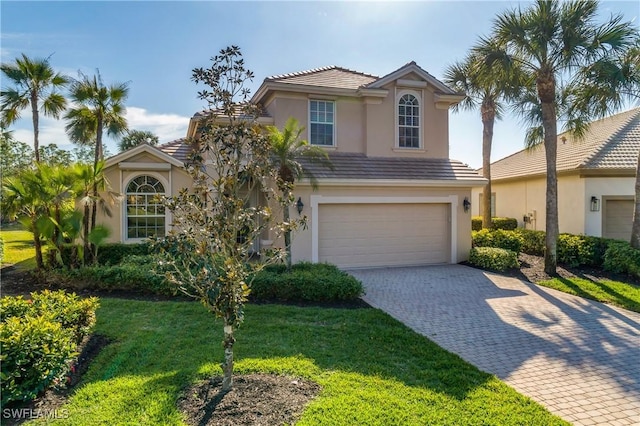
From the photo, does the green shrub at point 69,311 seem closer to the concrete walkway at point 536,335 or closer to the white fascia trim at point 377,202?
the concrete walkway at point 536,335

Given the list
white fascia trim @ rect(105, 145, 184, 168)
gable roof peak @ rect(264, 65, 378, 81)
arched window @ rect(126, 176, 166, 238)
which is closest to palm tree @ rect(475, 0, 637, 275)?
gable roof peak @ rect(264, 65, 378, 81)

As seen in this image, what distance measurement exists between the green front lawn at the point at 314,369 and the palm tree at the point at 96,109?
10188 mm

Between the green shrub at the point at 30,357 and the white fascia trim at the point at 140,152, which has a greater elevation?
the white fascia trim at the point at 140,152

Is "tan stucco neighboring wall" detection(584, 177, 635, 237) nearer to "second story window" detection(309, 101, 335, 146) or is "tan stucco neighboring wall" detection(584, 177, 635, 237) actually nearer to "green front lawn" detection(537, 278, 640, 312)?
"green front lawn" detection(537, 278, 640, 312)

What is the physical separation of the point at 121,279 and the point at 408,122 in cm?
1147

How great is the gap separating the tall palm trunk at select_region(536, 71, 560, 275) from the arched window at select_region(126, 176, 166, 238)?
13303 millimetres

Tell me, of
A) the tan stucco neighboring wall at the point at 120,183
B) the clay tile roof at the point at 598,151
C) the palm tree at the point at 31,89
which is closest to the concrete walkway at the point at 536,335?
the clay tile roof at the point at 598,151

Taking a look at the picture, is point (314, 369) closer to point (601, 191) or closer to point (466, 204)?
point (466, 204)

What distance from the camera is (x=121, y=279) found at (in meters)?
9.18

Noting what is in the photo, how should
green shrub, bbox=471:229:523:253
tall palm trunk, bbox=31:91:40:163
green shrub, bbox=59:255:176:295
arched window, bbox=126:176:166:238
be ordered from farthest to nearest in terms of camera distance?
1. tall palm trunk, bbox=31:91:40:163
2. green shrub, bbox=471:229:523:253
3. arched window, bbox=126:176:166:238
4. green shrub, bbox=59:255:176:295

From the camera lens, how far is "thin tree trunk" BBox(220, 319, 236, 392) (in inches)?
173

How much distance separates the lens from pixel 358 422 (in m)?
3.87

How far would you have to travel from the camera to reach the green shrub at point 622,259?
1125 cm

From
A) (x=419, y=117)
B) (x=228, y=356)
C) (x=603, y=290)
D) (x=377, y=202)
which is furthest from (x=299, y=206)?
(x=603, y=290)
